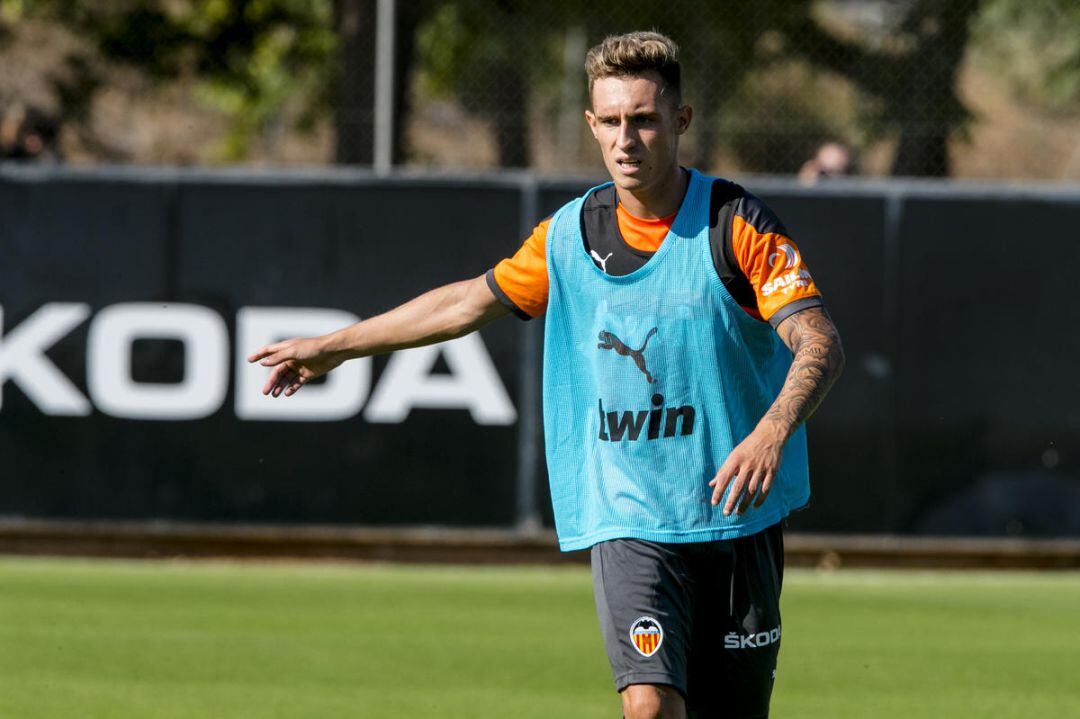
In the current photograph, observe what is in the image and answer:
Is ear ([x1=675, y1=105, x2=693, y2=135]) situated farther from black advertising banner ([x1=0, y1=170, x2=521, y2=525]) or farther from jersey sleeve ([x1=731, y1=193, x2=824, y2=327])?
black advertising banner ([x1=0, y1=170, x2=521, y2=525])

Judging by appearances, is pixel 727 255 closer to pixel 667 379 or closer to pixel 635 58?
pixel 667 379

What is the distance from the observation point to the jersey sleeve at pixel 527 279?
5.08 meters

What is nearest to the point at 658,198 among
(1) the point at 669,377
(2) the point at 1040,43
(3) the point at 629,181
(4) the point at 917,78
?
(3) the point at 629,181

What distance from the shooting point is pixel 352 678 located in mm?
7867

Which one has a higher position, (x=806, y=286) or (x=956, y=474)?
(x=806, y=286)

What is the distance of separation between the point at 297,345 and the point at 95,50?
1293 centimetres

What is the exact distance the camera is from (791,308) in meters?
4.69

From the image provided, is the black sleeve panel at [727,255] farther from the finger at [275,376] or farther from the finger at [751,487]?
the finger at [275,376]

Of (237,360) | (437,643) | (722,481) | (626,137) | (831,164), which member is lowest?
(437,643)

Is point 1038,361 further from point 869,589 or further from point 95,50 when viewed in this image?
point 95,50

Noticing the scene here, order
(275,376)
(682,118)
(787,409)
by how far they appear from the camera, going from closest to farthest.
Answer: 1. (787,409)
2. (682,118)
3. (275,376)

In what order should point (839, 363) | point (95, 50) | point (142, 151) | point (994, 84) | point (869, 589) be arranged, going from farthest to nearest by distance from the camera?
1. point (142, 151)
2. point (994, 84)
3. point (95, 50)
4. point (869, 589)
5. point (839, 363)

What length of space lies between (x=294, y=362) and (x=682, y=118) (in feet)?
4.31

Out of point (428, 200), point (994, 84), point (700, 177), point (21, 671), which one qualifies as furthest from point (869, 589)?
point (994, 84)
